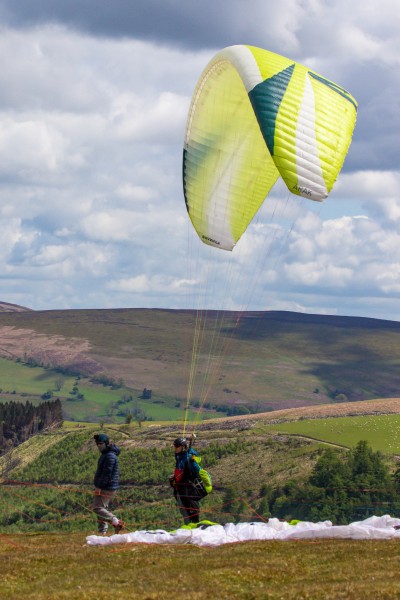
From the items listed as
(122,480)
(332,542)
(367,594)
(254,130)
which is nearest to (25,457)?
(122,480)

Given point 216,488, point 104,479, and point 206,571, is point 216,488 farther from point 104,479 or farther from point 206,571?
point 206,571

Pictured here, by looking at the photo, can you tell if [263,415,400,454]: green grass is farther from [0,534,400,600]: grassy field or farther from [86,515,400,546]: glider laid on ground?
[0,534,400,600]: grassy field

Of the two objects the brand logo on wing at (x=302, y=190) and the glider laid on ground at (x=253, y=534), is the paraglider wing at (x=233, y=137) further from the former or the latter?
the glider laid on ground at (x=253, y=534)

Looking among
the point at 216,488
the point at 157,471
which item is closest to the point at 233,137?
the point at 216,488

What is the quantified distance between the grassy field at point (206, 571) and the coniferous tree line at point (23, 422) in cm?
9981

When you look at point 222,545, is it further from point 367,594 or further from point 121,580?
point 367,594

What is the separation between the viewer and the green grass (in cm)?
7925

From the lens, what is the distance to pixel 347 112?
27.2 metres

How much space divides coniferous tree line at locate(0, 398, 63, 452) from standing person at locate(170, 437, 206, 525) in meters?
96.1

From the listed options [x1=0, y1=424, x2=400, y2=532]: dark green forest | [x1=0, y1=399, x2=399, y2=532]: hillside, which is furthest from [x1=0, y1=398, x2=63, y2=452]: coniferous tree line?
[x1=0, y1=424, x2=400, y2=532]: dark green forest

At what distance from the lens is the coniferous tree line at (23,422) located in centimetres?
11994

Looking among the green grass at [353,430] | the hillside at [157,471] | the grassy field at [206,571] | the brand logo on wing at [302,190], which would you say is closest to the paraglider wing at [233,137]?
the brand logo on wing at [302,190]

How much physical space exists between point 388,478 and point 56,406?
77.5 m

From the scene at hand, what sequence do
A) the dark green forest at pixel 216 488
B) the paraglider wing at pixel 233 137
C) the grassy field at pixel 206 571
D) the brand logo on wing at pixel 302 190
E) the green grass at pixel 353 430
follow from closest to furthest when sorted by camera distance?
the grassy field at pixel 206 571 → the brand logo on wing at pixel 302 190 → the paraglider wing at pixel 233 137 → the dark green forest at pixel 216 488 → the green grass at pixel 353 430
